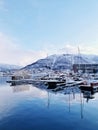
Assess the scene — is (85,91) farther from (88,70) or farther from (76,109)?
(88,70)

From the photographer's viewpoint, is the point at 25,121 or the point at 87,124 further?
the point at 25,121

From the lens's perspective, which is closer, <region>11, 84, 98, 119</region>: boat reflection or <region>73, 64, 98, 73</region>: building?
<region>11, 84, 98, 119</region>: boat reflection

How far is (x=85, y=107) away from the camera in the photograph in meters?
29.6

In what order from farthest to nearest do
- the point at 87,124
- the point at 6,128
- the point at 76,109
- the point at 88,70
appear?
the point at 88,70 → the point at 76,109 → the point at 87,124 → the point at 6,128

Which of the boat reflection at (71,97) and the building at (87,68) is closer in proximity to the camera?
the boat reflection at (71,97)

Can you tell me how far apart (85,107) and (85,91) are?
57.8 feet

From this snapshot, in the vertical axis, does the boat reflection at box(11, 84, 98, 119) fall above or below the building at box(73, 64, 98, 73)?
below

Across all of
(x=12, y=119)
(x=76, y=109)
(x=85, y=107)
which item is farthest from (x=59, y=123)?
(x=85, y=107)

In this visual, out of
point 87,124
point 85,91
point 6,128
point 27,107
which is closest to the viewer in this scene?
point 6,128

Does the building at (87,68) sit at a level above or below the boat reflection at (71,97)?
above

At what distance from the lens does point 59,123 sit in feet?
70.5

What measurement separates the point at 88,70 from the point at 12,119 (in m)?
119

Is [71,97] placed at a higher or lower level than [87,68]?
lower

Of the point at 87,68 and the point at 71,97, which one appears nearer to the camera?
the point at 71,97
